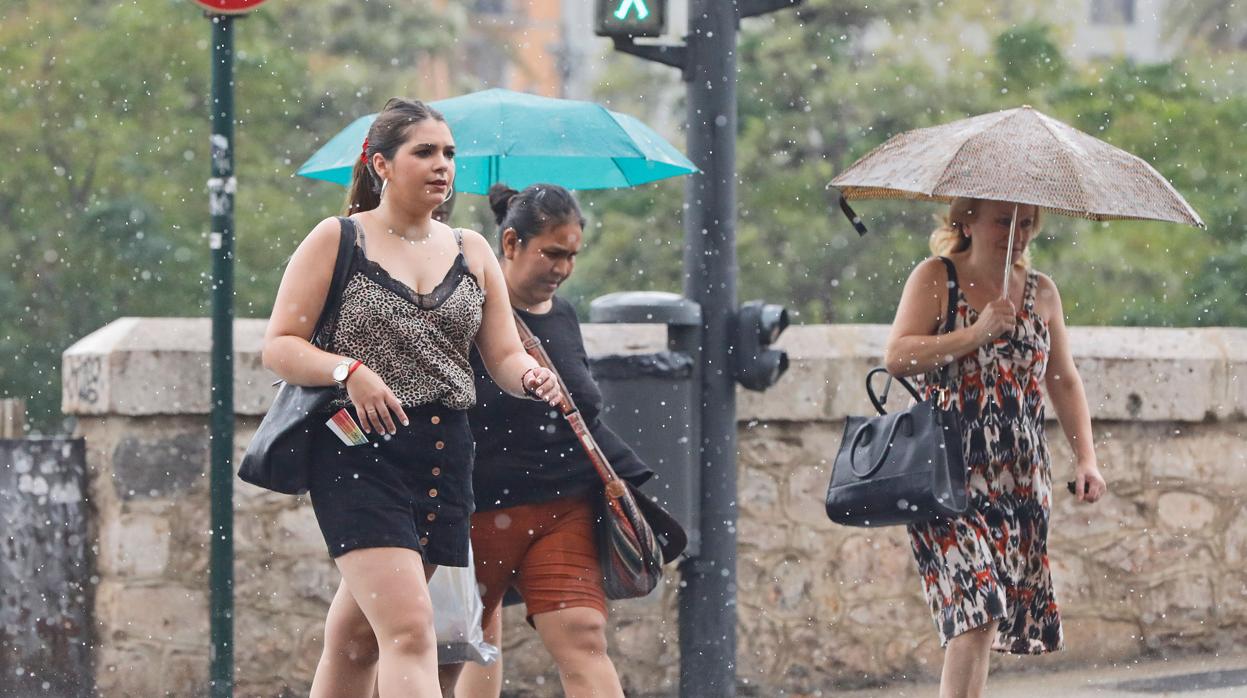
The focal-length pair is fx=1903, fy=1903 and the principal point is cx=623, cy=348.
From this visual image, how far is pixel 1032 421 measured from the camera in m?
4.82

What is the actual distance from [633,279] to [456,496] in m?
18.7

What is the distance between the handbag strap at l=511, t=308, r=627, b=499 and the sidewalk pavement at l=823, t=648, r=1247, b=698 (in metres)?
2.52

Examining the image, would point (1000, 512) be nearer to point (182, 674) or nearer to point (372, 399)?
point (372, 399)

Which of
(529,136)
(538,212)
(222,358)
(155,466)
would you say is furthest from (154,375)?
(538,212)

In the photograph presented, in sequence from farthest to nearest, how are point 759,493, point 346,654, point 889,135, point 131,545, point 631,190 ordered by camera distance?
point 631,190, point 889,135, point 759,493, point 131,545, point 346,654

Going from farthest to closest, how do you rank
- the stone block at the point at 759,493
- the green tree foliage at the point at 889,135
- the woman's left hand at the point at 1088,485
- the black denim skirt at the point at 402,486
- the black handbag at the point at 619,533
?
the green tree foliage at the point at 889,135
the stone block at the point at 759,493
the woman's left hand at the point at 1088,485
the black handbag at the point at 619,533
the black denim skirt at the point at 402,486

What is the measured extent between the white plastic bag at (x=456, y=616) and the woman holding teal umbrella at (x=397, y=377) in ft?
0.90

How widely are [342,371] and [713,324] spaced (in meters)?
2.16

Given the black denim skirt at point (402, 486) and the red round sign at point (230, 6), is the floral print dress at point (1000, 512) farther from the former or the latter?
the red round sign at point (230, 6)

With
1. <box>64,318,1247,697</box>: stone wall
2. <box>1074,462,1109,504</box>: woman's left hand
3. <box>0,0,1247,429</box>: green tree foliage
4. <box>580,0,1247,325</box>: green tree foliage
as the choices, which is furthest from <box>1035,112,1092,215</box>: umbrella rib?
<box>0,0,1247,429</box>: green tree foliage

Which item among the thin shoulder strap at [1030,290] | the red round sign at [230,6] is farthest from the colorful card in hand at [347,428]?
the thin shoulder strap at [1030,290]

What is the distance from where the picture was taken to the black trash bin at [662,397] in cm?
572

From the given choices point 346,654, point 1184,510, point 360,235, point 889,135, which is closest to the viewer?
point 360,235

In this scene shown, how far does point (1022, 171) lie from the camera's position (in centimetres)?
462
